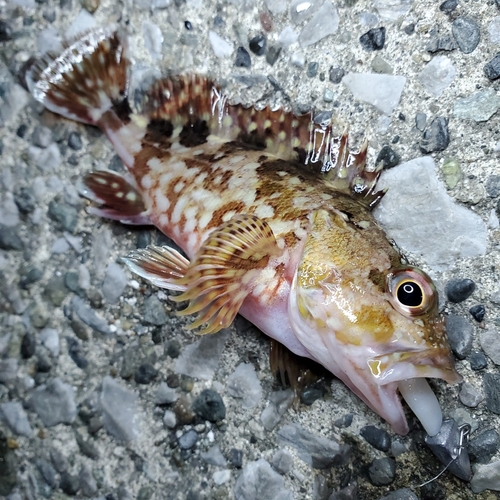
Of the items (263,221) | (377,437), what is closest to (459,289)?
(377,437)

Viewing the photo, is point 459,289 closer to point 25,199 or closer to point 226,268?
point 226,268

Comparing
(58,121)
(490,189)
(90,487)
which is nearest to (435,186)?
(490,189)

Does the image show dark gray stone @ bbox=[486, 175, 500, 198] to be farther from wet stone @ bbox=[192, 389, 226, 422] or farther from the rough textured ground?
wet stone @ bbox=[192, 389, 226, 422]

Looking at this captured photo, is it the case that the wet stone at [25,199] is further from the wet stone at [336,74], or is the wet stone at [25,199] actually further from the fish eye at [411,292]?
the fish eye at [411,292]

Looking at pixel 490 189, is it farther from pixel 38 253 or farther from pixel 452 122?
pixel 38 253

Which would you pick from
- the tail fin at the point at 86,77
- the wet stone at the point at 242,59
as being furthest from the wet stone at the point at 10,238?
the wet stone at the point at 242,59

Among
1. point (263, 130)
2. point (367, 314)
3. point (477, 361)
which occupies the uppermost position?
point (263, 130)
